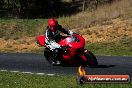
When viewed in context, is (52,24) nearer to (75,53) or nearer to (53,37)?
(53,37)

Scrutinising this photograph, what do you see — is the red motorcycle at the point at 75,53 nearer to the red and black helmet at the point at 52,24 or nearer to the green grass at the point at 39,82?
the red and black helmet at the point at 52,24

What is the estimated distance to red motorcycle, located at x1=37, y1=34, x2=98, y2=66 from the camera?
50.6 feet

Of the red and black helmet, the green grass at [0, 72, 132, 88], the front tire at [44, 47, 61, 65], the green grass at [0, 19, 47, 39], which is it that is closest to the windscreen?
the red and black helmet

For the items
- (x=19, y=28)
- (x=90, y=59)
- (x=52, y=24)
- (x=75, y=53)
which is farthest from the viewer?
(x=19, y=28)

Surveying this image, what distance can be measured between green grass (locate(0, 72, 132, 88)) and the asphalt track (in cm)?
140

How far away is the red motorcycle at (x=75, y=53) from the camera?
50.6 feet

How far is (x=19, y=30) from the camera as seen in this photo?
1576 inches

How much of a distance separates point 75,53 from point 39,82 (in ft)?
12.9

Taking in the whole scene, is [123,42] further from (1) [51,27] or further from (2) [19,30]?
(2) [19,30]

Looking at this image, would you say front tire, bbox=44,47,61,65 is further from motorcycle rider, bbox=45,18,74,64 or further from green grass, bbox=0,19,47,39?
green grass, bbox=0,19,47,39

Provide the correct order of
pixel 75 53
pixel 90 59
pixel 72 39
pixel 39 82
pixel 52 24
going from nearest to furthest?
1. pixel 39 82
2. pixel 90 59
3. pixel 75 53
4. pixel 72 39
5. pixel 52 24

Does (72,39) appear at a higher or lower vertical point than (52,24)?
lower

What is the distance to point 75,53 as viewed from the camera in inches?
622

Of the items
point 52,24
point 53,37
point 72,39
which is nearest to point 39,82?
point 72,39
